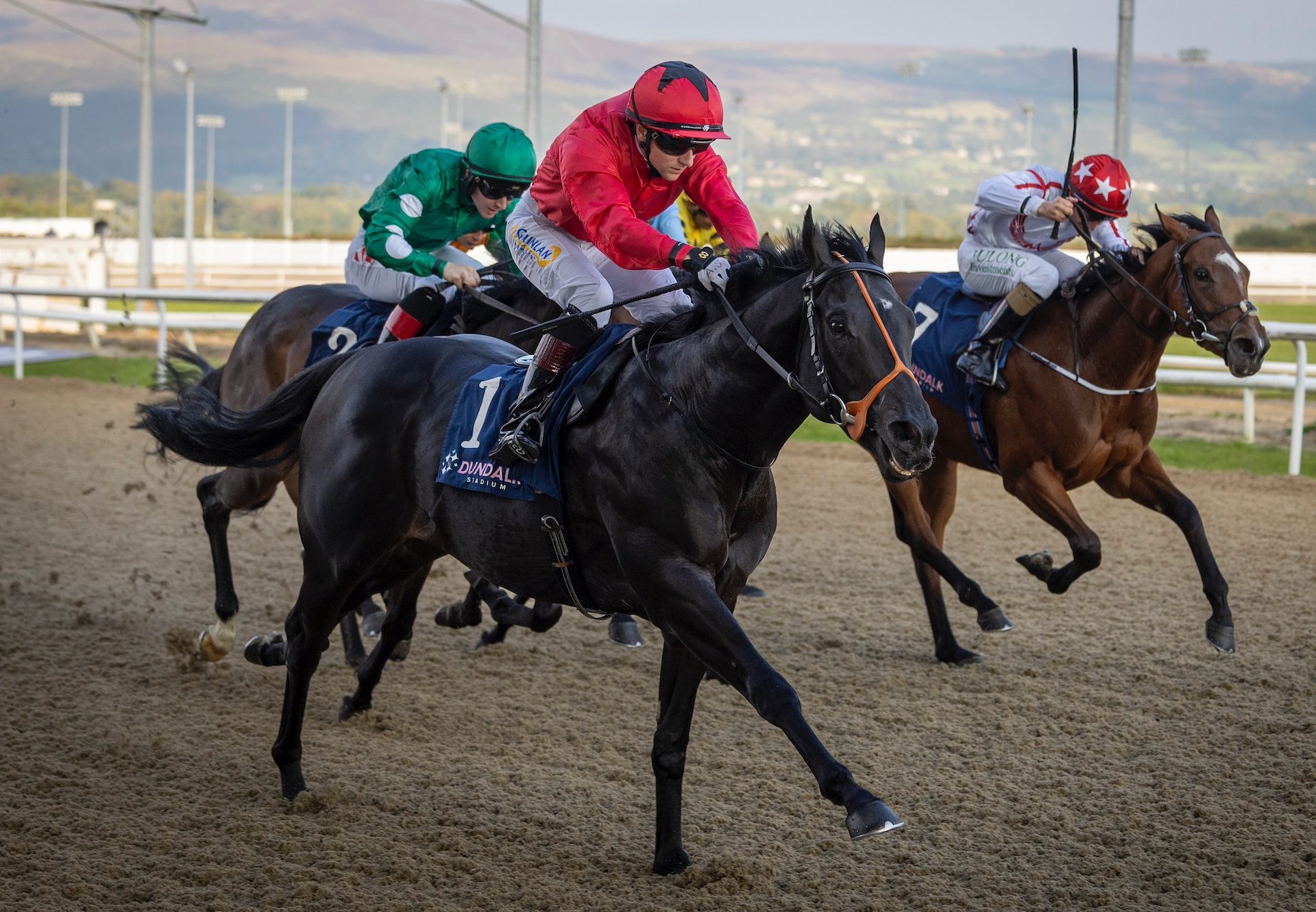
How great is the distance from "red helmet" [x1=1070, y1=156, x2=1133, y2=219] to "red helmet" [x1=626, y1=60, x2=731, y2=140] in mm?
2858

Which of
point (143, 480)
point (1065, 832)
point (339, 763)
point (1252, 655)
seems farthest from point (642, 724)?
point (143, 480)

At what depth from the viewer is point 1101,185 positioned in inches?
233

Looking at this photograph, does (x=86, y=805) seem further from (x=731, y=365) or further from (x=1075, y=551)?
(x=1075, y=551)

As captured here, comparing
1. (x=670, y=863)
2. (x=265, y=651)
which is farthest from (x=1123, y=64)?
(x=670, y=863)

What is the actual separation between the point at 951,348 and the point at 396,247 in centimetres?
268

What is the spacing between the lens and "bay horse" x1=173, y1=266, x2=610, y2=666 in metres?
5.45

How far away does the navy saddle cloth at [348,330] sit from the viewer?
19.8 feet

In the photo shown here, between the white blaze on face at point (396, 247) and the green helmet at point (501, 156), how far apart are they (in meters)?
0.46

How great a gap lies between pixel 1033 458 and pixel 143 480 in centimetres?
708

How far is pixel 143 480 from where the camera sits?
989 centimetres

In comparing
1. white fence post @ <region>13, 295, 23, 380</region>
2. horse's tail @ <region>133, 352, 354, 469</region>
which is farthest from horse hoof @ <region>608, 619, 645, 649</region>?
white fence post @ <region>13, 295, 23, 380</region>

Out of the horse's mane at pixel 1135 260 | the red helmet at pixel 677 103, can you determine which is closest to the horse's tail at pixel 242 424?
the red helmet at pixel 677 103

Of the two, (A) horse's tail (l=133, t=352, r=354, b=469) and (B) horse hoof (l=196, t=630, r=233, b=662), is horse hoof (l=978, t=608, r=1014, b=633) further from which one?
(B) horse hoof (l=196, t=630, r=233, b=662)

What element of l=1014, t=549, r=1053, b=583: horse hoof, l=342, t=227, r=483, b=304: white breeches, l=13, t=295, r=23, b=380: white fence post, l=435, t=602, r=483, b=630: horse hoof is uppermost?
l=342, t=227, r=483, b=304: white breeches
